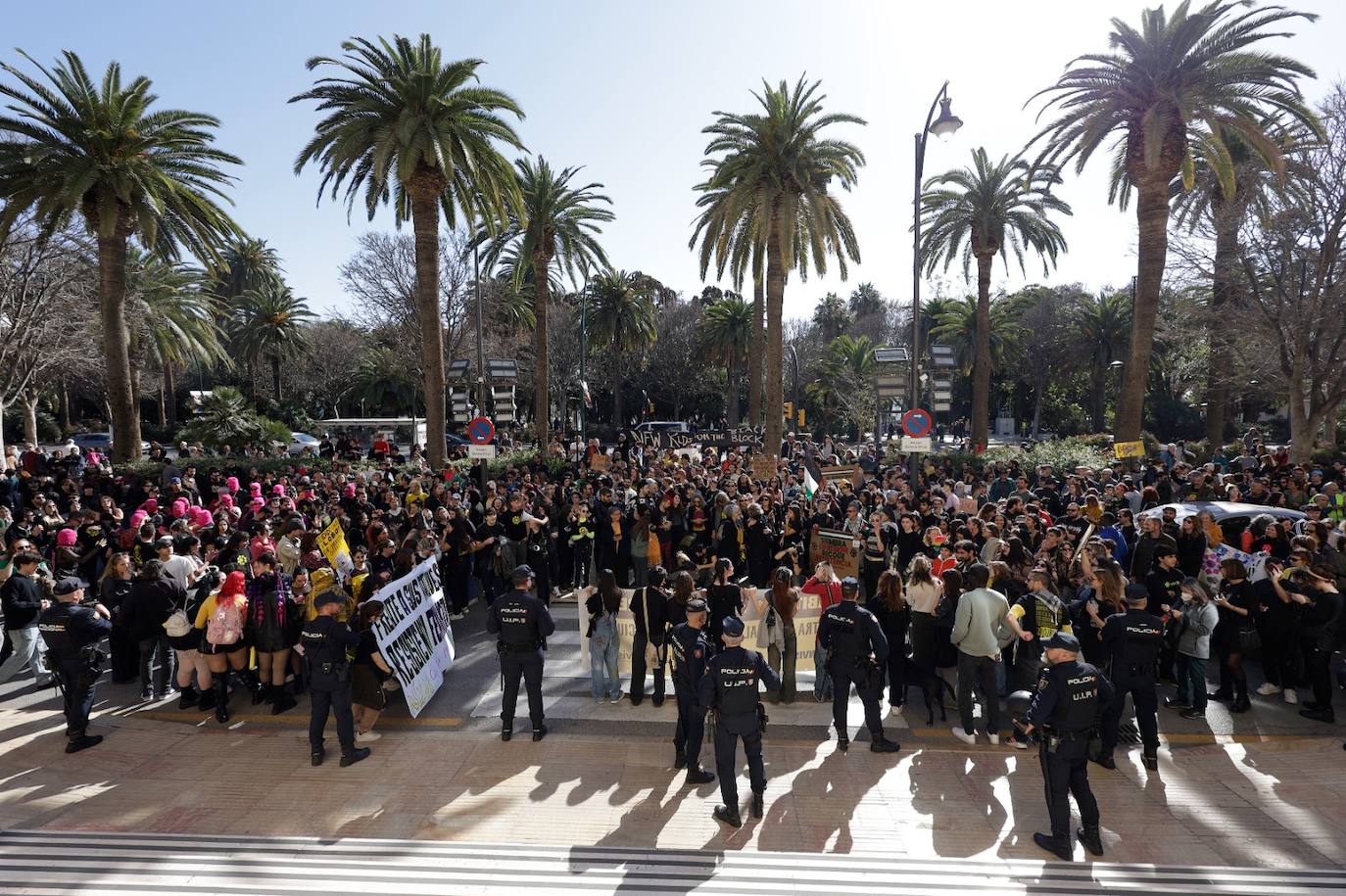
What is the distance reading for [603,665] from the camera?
28.0ft

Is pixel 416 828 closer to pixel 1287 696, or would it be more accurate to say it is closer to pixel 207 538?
pixel 207 538

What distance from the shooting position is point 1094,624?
787 centimetres

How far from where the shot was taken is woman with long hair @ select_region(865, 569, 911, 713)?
781 centimetres

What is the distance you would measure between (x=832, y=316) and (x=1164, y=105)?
1961 inches

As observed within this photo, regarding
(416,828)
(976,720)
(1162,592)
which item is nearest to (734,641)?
(416,828)

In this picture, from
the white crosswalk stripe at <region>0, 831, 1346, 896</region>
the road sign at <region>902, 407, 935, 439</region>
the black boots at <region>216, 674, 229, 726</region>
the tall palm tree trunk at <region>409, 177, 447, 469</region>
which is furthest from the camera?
the tall palm tree trunk at <region>409, 177, 447, 469</region>

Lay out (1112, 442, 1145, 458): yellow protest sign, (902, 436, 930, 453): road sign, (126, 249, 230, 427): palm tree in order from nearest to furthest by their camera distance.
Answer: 1. (902, 436, 930, 453): road sign
2. (1112, 442, 1145, 458): yellow protest sign
3. (126, 249, 230, 427): palm tree

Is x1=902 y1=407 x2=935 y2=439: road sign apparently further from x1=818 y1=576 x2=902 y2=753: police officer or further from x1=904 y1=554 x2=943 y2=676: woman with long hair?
x1=818 y1=576 x2=902 y2=753: police officer

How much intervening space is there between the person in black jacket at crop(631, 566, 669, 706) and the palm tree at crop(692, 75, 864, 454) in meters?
15.2

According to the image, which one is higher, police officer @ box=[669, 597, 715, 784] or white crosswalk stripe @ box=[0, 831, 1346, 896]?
police officer @ box=[669, 597, 715, 784]

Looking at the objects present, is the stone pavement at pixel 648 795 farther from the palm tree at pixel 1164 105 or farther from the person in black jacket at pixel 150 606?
the palm tree at pixel 1164 105

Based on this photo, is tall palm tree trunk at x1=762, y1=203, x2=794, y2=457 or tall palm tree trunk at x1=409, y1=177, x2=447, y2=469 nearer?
tall palm tree trunk at x1=409, y1=177, x2=447, y2=469

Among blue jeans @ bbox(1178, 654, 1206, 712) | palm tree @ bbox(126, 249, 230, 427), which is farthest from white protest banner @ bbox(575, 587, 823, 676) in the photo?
palm tree @ bbox(126, 249, 230, 427)

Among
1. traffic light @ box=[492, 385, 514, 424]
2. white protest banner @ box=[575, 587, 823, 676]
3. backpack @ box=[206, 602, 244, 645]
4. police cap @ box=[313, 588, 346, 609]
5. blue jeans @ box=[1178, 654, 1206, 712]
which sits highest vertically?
traffic light @ box=[492, 385, 514, 424]
